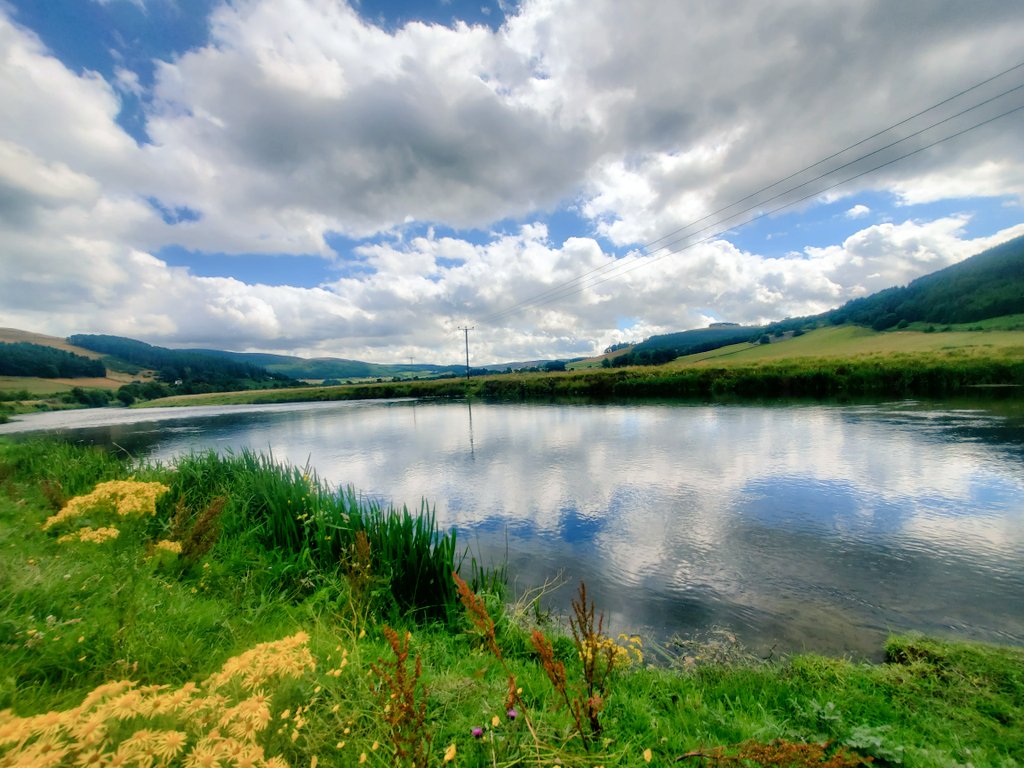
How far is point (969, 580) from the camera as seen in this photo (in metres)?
7.04

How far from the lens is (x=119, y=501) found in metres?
4.74

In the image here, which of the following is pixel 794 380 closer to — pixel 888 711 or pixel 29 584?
pixel 888 711

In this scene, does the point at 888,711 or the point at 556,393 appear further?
the point at 556,393

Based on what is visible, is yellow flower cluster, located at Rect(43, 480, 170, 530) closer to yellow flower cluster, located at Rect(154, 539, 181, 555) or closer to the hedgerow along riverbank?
yellow flower cluster, located at Rect(154, 539, 181, 555)

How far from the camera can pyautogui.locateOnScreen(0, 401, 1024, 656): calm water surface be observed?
6488 millimetres

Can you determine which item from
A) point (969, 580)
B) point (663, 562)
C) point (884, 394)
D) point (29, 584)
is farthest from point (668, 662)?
point (884, 394)

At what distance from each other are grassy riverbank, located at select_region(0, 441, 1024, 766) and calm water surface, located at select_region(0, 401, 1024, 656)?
1286 mm

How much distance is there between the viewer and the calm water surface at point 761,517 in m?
6.49

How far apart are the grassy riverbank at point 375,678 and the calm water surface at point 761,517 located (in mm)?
1286

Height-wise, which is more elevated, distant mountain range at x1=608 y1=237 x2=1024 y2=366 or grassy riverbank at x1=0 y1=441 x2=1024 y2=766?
distant mountain range at x1=608 y1=237 x2=1024 y2=366

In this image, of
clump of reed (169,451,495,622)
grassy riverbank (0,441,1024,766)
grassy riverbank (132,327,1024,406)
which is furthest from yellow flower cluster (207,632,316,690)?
grassy riverbank (132,327,1024,406)

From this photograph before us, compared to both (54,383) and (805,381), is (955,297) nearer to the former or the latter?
(805,381)

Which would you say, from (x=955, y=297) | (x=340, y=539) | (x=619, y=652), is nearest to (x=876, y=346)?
(x=955, y=297)

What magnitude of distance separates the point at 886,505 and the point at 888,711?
9.43m
